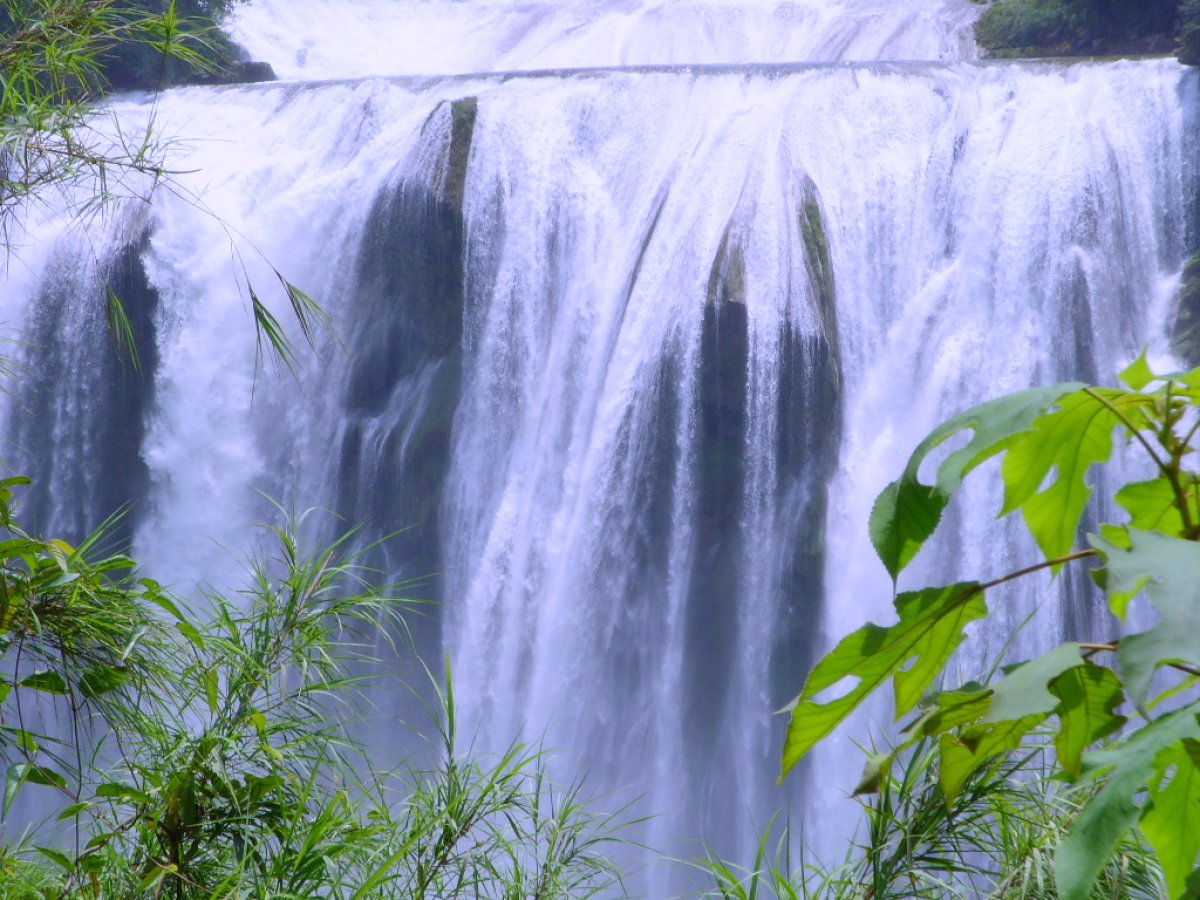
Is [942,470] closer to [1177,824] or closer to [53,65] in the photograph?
[1177,824]

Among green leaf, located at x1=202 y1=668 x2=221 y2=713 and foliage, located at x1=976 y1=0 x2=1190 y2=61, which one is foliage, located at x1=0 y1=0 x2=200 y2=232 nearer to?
green leaf, located at x1=202 y1=668 x2=221 y2=713

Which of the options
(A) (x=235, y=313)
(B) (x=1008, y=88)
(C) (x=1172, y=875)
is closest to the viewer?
(C) (x=1172, y=875)

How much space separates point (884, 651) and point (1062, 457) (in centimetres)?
19

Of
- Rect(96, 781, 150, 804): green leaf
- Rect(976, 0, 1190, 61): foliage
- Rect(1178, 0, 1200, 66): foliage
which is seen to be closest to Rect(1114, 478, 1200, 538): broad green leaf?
Rect(96, 781, 150, 804): green leaf

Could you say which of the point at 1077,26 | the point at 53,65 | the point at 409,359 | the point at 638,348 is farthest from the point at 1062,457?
the point at 1077,26

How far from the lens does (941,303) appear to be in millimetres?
9570

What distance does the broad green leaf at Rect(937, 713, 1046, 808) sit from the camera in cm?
81

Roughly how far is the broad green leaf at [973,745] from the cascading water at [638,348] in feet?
25.6

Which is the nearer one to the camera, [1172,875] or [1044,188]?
[1172,875]

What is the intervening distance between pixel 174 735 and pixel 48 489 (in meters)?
10.6

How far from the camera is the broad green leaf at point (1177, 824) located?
69cm

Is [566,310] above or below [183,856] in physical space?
above

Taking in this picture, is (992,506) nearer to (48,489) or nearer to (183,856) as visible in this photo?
(183,856)

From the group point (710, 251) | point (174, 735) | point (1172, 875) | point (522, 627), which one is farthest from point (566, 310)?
point (1172, 875)
